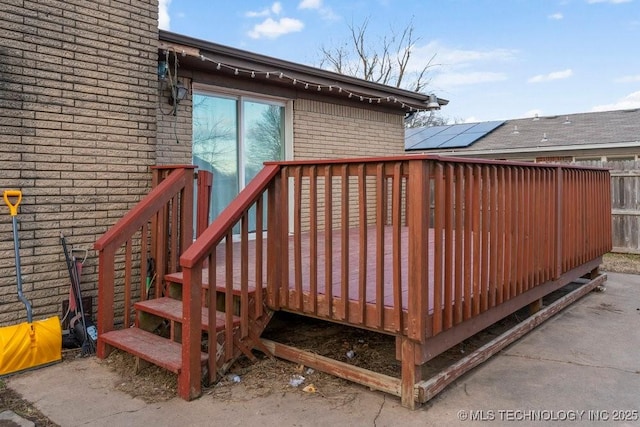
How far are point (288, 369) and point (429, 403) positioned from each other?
1.03 metres

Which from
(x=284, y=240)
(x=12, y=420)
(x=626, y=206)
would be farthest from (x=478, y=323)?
(x=626, y=206)

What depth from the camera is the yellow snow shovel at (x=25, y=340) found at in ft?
10.7

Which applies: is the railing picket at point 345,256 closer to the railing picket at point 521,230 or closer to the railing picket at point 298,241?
the railing picket at point 298,241

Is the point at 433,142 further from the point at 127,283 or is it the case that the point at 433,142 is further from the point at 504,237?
the point at 127,283

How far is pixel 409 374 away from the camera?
2846 millimetres

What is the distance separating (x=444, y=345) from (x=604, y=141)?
11192 millimetres

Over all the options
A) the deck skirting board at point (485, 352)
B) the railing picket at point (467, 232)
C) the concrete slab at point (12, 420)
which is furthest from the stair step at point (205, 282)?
the railing picket at point (467, 232)

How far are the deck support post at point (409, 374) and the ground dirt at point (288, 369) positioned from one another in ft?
1.17

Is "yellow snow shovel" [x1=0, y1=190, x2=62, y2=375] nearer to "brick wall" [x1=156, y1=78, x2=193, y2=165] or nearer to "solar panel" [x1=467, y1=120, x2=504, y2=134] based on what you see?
"brick wall" [x1=156, y1=78, x2=193, y2=165]

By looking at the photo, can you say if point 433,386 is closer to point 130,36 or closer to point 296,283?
Result: point 296,283

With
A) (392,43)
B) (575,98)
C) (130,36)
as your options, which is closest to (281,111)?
(130,36)

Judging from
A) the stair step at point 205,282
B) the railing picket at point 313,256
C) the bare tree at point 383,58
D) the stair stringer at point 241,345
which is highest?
the bare tree at point 383,58

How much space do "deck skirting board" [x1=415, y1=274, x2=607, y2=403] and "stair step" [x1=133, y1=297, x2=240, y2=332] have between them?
133 centimetres

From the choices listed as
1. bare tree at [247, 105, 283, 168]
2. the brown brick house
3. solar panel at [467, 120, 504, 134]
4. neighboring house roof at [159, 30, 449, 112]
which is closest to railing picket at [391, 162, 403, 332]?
the brown brick house
